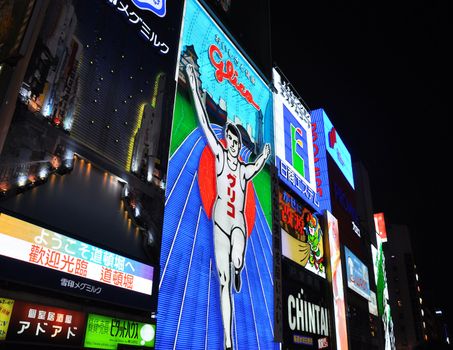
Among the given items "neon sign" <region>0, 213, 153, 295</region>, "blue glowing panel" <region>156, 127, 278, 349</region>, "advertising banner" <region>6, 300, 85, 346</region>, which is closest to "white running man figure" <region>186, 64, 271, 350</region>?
"blue glowing panel" <region>156, 127, 278, 349</region>

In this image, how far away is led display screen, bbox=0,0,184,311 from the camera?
7688 mm

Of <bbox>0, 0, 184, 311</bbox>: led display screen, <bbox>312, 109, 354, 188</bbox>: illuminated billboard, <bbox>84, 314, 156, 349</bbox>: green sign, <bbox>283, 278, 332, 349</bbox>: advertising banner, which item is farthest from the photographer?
<bbox>312, 109, 354, 188</bbox>: illuminated billboard

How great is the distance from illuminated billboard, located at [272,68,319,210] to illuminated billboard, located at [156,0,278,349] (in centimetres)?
196

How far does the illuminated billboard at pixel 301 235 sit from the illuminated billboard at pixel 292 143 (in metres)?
0.61

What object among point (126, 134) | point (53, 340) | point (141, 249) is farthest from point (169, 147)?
point (53, 340)

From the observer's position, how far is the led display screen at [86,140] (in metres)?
7.69

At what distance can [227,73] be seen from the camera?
631 inches

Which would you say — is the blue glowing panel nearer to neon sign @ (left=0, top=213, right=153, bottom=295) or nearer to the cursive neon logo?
neon sign @ (left=0, top=213, right=153, bottom=295)

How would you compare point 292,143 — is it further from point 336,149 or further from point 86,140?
point 86,140

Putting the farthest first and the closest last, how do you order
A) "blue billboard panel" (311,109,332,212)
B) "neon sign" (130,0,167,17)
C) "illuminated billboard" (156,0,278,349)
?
"blue billboard panel" (311,109,332,212) < "neon sign" (130,0,167,17) < "illuminated billboard" (156,0,278,349)

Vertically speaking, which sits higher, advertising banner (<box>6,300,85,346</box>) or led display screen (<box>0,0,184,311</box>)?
led display screen (<box>0,0,184,311</box>)

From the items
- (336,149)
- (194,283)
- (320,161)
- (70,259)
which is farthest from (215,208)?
(336,149)

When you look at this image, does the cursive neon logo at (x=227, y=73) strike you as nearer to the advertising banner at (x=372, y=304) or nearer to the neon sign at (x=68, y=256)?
the neon sign at (x=68, y=256)

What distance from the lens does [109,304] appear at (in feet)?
28.1
